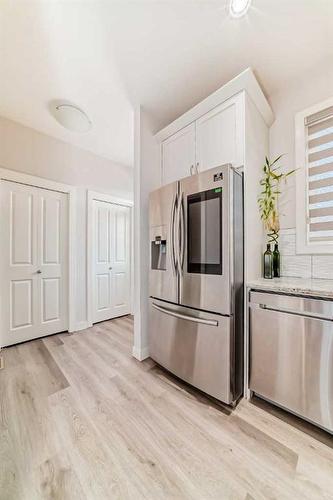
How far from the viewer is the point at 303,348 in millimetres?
1248

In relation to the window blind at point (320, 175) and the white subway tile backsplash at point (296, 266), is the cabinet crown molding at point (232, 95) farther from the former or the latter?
the white subway tile backsplash at point (296, 266)

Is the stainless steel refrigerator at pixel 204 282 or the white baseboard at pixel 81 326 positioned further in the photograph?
the white baseboard at pixel 81 326

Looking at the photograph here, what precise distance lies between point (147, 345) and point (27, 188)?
2.45 metres

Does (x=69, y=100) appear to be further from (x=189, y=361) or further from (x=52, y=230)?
(x=189, y=361)

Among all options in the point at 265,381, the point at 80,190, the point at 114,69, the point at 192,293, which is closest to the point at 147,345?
the point at 192,293

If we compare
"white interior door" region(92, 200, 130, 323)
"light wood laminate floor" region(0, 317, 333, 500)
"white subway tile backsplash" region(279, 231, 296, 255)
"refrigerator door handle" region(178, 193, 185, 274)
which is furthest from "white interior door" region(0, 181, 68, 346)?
"white subway tile backsplash" region(279, 231, 296, 255)

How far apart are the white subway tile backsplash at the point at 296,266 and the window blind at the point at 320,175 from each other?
0.18m

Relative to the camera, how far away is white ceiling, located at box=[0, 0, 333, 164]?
133 cm

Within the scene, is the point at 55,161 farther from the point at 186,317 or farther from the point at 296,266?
the point at 296,266

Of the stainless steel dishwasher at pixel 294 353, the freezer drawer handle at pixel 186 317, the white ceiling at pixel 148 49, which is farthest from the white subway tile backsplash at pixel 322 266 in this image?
the white ceiling at pixel 148 49

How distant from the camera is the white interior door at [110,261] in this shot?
327 cm

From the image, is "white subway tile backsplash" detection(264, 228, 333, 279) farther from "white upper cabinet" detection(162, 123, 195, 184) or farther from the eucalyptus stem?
"white upper cabinet" detection(162, 123, 195, 184)

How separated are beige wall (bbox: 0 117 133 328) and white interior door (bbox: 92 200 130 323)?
8.2 inches

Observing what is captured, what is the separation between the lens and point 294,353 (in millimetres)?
1280
